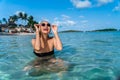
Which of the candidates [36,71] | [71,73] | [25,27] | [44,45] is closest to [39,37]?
[44,45]

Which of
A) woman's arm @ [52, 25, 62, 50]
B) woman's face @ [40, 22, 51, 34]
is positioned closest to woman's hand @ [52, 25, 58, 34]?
woman's arm @ [52, 25, 62, 50]

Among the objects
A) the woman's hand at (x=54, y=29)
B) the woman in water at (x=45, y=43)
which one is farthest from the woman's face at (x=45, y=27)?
the woman's hand at (x=54, y=29)

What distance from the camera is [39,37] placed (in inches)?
316

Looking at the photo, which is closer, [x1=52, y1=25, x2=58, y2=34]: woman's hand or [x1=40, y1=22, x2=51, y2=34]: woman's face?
[x1=40, y1=22, x2=51, y2=34]: woman's face

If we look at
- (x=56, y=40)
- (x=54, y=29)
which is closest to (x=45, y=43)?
(x=56, y=40)

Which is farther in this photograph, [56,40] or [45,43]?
[45,43]

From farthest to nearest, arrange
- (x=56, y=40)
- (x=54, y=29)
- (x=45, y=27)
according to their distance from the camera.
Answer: (x=56, y=40), (x=54, y=29), (x=45, y=27)

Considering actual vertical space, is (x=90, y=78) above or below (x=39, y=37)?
below

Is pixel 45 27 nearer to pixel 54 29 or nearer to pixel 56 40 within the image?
pixel 54 29

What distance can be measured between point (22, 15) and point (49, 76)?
10270cm

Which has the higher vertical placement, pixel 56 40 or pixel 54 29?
pixel 54 29

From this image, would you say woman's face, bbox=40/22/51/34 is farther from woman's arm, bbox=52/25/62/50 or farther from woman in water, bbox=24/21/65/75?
woman's arm, bbox=52/25/62/50

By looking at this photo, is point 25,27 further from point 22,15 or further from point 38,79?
point 38,79

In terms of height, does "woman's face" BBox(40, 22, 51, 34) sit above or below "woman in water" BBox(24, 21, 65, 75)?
above
